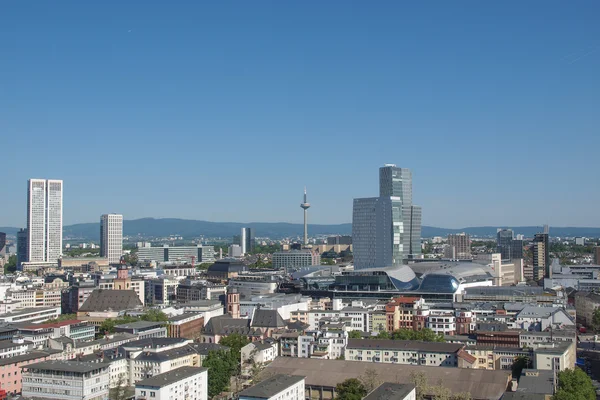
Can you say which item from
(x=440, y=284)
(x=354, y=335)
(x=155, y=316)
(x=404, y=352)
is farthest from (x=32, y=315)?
(x=440, y=284)

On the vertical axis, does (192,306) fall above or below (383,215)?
below

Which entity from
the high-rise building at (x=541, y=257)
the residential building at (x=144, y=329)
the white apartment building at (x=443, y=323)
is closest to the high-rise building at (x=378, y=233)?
the high-rise building at (x=541, y=257)

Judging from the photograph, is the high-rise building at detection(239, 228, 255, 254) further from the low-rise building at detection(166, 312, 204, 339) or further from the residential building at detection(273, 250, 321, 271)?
the low-rise building at detection(166, 312, 204, 339)

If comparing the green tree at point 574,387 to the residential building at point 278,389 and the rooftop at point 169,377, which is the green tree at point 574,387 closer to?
the residential building at point 278,389

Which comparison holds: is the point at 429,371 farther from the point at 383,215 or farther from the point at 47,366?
the point at 383,215

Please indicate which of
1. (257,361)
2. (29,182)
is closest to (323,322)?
(257,361)

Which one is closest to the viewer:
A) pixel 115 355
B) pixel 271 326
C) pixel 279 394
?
pixel 279 394

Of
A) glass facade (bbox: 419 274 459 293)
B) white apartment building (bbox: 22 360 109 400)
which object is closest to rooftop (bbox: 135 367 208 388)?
white apartment building (bbox: 22 360 109 400)

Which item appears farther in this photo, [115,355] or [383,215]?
[383,215]
